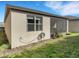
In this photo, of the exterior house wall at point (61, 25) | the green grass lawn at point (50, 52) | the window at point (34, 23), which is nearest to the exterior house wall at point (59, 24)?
the exterior house wall at point (61, 25)

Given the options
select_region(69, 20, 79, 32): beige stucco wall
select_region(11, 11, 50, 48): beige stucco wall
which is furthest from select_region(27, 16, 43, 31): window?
select_region(69, 20, 79, 32): beige stucco wall

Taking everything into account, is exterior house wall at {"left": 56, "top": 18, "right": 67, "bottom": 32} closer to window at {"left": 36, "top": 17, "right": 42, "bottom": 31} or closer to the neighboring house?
the neighboring house

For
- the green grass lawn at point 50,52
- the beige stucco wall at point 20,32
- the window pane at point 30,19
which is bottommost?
the green grass lawn at point 50,52

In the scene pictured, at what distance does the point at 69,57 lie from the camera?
4.57 meters

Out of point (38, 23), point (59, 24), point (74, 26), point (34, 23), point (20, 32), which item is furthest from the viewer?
point (74, 26)

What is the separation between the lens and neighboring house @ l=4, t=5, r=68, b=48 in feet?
21.3

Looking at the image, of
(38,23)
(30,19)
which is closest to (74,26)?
(38,23)

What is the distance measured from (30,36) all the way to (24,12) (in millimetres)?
1894

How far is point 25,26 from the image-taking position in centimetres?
732

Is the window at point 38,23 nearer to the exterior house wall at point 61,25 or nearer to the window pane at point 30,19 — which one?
the window pane at point 30,19

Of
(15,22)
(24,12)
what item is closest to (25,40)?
(15,22)

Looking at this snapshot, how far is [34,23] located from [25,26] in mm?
999

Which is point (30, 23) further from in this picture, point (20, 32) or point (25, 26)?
point (20, 32)

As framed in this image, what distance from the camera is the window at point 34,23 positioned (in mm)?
7660
